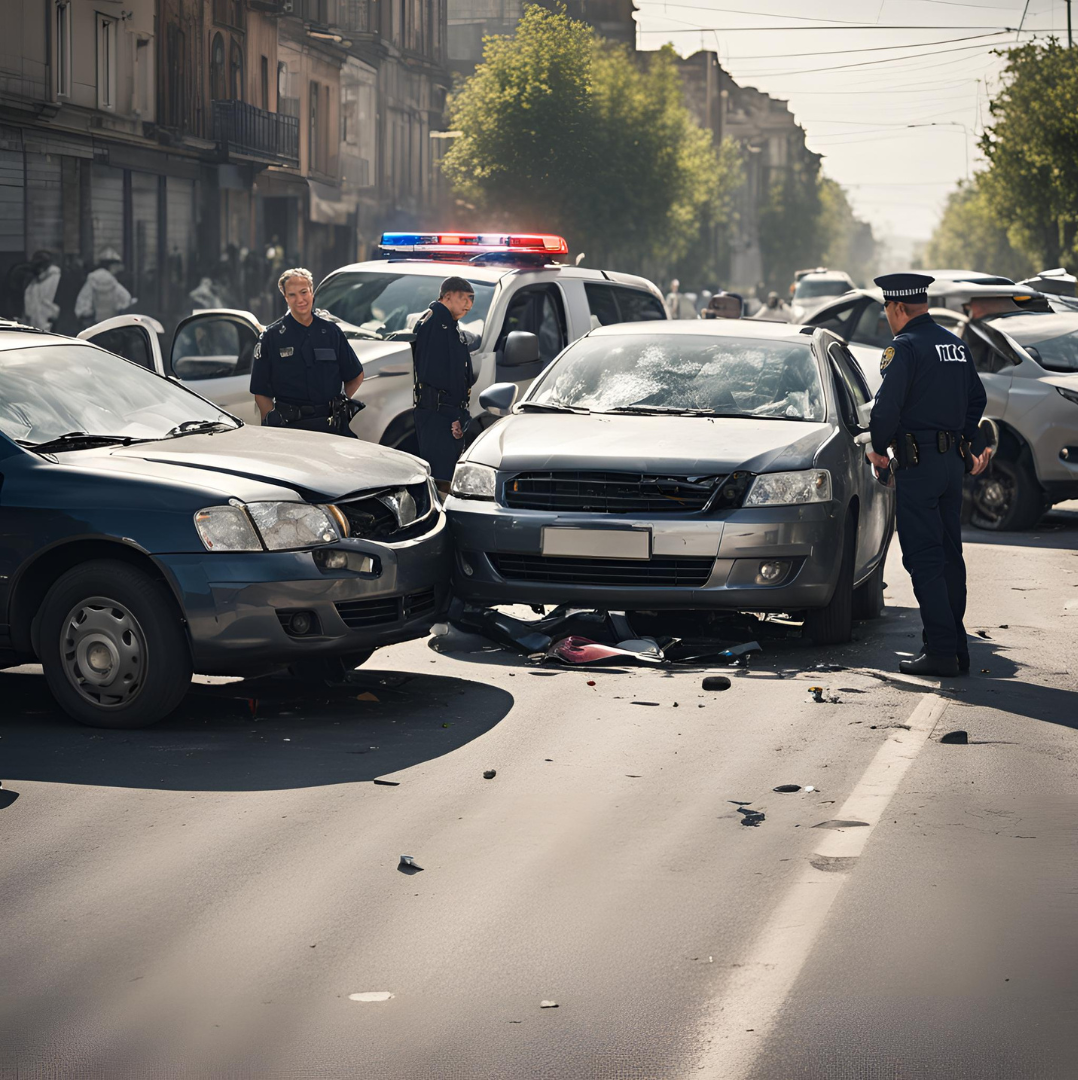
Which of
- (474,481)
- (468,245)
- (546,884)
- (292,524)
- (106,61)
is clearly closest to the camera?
(546,884)

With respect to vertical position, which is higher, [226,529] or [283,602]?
[226,529]

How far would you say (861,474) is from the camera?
348 inches

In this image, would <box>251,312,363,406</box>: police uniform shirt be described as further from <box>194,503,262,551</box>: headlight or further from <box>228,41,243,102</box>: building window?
<box>228,41,243,102</box>: building window

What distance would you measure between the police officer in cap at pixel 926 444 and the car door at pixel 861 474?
2.45 feet

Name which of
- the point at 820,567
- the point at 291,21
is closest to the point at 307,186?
the point at 291,21

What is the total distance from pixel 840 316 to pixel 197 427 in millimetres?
10151

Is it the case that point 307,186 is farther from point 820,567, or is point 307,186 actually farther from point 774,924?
point 774,924

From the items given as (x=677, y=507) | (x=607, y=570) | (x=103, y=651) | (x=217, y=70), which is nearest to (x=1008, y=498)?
(x=677, y=507)

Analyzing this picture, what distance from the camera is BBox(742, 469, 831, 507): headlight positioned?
7.98m

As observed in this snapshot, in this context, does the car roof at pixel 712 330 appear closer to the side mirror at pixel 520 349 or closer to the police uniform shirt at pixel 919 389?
the side mirror at pixel 520 349

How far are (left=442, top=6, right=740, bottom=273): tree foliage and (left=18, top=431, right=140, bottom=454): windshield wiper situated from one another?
4475 centimetres

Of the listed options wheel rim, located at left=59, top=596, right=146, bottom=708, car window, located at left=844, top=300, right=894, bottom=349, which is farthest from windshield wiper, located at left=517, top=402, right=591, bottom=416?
car window, located at left=844, top=300, right=894, bottom=349

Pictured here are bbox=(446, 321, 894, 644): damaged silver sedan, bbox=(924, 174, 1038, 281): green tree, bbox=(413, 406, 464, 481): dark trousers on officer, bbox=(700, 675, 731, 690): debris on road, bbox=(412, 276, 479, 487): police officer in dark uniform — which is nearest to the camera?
bbox=(700, 675, 731, 690): debris on road

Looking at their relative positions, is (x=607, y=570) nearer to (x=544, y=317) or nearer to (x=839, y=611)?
(x=839, y=611)
